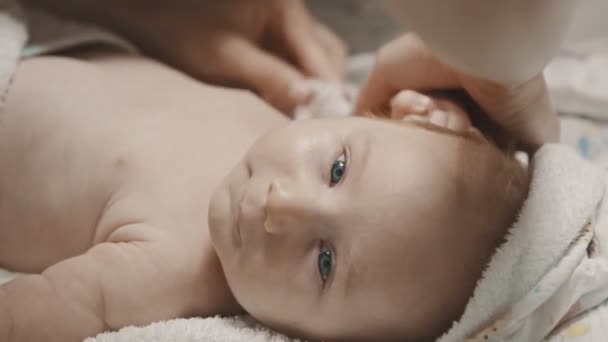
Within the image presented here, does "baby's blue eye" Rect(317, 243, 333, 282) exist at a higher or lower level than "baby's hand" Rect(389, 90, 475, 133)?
lower

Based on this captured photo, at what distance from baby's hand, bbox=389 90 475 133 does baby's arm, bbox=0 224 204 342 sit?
0.37m

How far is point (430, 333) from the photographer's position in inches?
32.9

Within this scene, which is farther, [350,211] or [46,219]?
[46,219]

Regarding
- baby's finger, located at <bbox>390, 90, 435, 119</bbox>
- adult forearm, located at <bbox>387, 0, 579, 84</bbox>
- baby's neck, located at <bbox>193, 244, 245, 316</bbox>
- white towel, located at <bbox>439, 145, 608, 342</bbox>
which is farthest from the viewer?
baby's finger, located at <bbox>390, 90, 435, 119</bbox>

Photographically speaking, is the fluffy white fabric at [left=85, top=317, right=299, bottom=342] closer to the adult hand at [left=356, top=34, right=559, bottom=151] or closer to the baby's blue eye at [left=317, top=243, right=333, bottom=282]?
the baby's blue eye at [left=317, top=243, right=333, bottom=282]

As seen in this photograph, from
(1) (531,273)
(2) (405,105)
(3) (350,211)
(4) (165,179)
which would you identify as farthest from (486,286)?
(4) (165,179)

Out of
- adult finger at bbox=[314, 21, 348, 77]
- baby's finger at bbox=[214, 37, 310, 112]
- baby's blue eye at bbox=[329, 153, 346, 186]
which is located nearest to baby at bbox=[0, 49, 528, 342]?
baby's blue eye at bbox=[329, 153, 346, 186]

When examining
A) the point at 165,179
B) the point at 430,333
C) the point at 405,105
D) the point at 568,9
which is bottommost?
the point at 430,333

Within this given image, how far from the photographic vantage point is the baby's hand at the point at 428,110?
1.01 meters

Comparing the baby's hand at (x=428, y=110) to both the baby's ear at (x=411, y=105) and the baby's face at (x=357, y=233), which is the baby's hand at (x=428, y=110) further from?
the baby's face at (x=357, y=233)

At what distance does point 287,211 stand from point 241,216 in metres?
0.06

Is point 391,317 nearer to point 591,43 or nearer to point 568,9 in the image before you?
point 568,9

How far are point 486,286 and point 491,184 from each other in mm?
120

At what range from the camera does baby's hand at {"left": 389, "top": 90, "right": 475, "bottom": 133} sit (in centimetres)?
101
